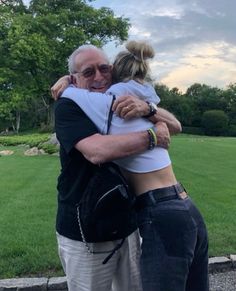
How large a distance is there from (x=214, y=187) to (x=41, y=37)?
85.6 feet

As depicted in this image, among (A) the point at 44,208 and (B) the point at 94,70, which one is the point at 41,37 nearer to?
(A) the point at 44,208

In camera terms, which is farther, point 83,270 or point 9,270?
point 9,270

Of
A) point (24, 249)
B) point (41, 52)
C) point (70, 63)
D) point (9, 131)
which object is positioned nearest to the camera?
point (70, 63)

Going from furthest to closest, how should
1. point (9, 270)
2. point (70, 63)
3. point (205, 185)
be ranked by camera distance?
point (205, 185) → point (9, 270) → point (70, 63)

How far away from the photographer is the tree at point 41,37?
3259 centimetres

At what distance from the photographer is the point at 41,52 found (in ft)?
107

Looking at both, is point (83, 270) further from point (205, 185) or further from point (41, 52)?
point (41, 52)

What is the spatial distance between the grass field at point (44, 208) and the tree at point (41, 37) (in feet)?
65.2

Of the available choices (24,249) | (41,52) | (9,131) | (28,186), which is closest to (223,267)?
(24,249)

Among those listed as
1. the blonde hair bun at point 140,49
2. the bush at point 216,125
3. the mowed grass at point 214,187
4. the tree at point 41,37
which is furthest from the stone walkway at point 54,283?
the bush at point 216,125

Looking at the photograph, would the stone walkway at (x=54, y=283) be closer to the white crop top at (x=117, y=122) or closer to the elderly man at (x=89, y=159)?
the elderly man at (x=89, y=159)

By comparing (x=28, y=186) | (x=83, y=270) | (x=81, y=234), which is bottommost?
(x=28, y=186)

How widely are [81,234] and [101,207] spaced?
0.64 feet

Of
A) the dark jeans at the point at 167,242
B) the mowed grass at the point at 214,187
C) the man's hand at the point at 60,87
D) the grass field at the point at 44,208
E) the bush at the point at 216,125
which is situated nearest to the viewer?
the dark jeans at the point at 167,242
